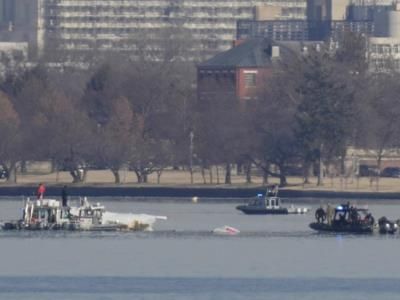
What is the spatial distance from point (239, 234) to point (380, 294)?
2685 cm

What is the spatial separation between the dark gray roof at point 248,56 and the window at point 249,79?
3.80 feet

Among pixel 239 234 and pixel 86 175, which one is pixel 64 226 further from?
pixel 86 175

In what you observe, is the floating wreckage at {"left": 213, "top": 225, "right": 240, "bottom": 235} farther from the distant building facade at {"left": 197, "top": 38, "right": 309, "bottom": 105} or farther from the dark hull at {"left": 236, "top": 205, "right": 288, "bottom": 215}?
the distant building facade at {"left": 197, "top": 38, "right": 309, "bottom": 105}

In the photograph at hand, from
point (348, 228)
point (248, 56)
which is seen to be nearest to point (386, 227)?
point (348, 228)

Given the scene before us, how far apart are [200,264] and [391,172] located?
238ft

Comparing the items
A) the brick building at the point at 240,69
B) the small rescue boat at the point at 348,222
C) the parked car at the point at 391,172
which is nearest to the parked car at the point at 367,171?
the parked car at the point at 391,172

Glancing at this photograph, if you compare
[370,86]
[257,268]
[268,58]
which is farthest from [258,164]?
[257,268]

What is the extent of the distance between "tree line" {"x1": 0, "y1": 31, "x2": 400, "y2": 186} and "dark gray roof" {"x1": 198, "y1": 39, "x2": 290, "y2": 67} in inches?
377

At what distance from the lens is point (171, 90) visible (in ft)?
575

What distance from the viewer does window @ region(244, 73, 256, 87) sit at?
182 meters

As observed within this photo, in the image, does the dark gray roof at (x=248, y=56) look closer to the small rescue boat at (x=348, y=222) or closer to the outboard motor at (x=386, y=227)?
the small rescue boat at (x=348, y=222)

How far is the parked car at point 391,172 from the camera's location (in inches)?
6373

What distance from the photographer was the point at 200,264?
299 feet

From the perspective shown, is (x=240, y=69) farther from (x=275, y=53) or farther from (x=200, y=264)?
(x=200, y=264)
